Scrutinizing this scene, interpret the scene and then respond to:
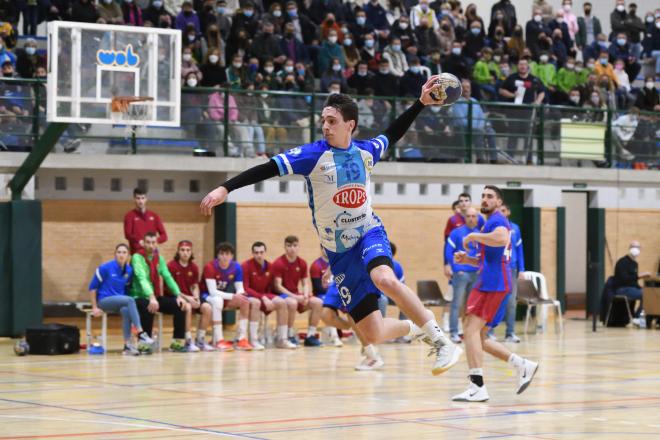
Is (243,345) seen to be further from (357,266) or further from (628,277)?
(628,277)

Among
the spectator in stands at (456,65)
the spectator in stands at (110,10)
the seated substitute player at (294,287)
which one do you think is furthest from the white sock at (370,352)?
the spectator in stands at (456,65)

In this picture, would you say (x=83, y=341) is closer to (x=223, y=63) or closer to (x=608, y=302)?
(x=223, y=63)

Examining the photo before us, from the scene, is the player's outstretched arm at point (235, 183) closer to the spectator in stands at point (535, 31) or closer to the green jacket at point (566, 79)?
the green jacket at point (566, 79)

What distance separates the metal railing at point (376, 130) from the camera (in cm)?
2073

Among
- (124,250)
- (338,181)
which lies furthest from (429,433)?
(124,250)

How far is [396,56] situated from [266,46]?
3.35m

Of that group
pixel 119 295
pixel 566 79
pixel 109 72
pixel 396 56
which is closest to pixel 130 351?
pixel 119 295

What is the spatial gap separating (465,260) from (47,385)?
4.82 metres

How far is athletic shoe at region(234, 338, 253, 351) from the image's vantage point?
18438 mm

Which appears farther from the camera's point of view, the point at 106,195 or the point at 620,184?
the point at 620,184

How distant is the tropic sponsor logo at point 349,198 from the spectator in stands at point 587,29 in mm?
22739

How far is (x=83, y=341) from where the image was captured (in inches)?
774

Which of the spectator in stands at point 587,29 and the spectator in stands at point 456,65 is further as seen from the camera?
the spectator in stands at point 587,29

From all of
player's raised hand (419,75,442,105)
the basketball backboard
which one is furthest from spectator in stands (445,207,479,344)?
player's raised hand (419,75,442,105)
